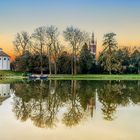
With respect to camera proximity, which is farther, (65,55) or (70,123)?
(65,55)

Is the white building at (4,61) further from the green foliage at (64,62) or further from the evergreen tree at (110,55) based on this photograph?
the evergreen tree at (110,55)

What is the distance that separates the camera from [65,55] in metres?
77.2

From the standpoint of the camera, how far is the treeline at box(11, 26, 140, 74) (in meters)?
74.9

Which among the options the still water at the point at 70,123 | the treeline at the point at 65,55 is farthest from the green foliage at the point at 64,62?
the still water at the point at 70,123

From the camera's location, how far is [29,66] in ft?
255

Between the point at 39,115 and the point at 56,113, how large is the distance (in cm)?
100

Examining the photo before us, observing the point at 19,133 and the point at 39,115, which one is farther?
the point at 39,115

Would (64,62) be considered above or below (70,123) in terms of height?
above

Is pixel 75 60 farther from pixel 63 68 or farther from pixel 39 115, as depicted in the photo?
pixel 39 115

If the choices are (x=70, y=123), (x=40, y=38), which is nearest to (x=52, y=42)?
(x=40, y=38)

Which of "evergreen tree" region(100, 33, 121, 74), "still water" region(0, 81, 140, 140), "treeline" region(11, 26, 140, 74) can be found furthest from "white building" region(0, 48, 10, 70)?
"still water" region(0, 81, 140, 140)

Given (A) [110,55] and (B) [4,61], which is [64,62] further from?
(B) [4,61]

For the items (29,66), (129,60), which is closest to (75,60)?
(29,66)

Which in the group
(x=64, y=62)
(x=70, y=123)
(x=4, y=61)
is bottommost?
(x=70, y=123)
